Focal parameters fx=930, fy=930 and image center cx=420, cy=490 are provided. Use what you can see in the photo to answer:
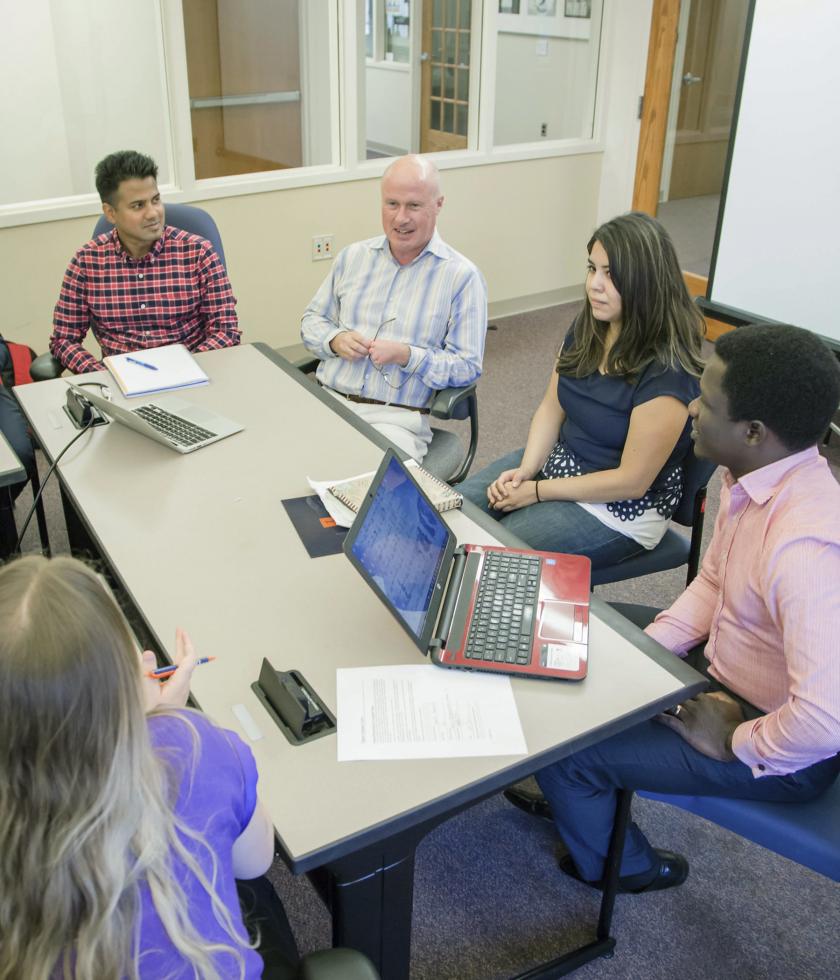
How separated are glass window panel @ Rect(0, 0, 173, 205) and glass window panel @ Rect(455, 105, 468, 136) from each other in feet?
5.31

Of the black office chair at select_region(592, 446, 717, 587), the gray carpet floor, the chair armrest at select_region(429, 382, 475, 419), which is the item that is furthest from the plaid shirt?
the gray carpet floor

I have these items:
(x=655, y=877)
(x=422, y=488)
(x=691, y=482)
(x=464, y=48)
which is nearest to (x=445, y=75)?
(x=464, y=48)

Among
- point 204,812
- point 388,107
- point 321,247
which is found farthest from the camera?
point 388,107

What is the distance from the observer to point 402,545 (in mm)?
1472

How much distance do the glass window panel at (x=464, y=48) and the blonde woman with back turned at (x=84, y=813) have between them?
14.6 feet

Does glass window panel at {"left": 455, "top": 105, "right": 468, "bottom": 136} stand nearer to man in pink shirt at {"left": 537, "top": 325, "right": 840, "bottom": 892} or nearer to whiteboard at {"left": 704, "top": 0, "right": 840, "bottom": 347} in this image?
whiteboard at {"left": 704, "top": 0, "right": 840, "bottom": 347}

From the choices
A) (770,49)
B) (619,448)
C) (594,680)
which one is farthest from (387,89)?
(594,680)

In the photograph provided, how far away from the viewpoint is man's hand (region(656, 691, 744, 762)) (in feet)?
4.92

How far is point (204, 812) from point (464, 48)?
4542 millimetres

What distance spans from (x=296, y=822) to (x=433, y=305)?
1744 millimetres

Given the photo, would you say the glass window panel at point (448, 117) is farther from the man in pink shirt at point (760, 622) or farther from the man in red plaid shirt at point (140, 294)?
the man in pink shirt at point (760, 622)

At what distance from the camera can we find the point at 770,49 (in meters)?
3.69

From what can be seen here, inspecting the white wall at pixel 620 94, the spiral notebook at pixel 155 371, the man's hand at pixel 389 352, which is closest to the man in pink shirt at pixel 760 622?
the man's hand at pixel 389 352

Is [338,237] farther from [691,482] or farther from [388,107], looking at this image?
[691,482]
